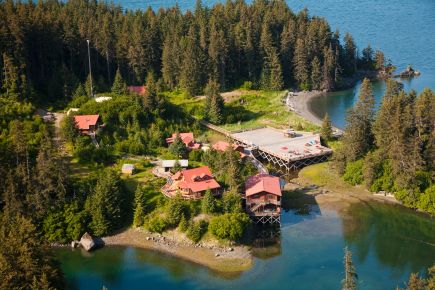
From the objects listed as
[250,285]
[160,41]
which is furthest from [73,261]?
[160,41]

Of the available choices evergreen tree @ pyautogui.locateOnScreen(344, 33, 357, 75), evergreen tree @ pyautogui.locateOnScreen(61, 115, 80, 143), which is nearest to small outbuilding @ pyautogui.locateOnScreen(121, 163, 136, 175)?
evergreen tree @ pyautogui.locateOnScreen(61, 115, 80, 143)

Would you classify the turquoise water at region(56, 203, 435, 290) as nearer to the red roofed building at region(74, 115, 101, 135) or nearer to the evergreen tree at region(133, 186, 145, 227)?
the evergreen tree at region(133, 186, 145, 227)

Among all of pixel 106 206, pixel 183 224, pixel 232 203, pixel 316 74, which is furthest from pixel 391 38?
pixel 106 206

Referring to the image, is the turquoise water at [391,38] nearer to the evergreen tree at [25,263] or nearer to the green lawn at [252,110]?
the green lawn at [252,110]

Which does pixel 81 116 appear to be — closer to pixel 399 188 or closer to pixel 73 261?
pixel 73 261

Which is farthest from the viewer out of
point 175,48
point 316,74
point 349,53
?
point 349,53

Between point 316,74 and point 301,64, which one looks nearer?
point 301,64

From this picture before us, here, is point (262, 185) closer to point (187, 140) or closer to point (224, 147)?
point (224, 147)
